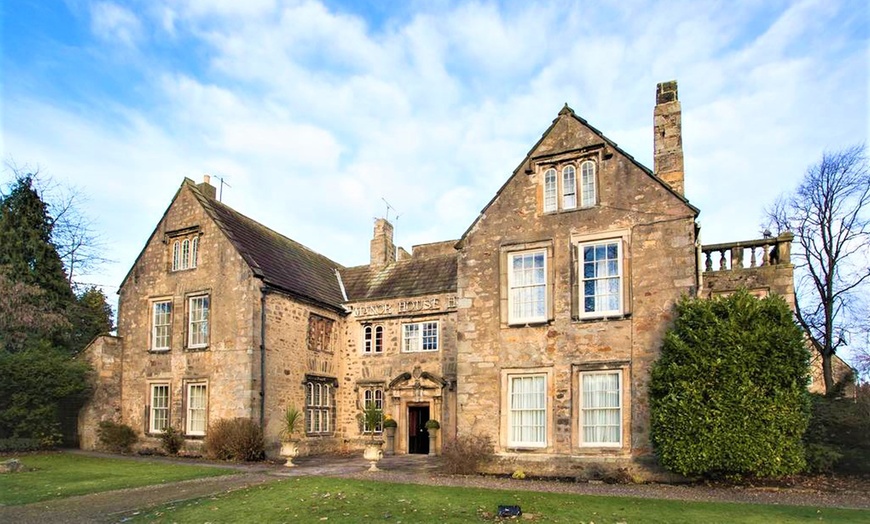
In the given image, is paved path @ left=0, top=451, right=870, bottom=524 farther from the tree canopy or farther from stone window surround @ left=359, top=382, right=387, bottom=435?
the tree canopy

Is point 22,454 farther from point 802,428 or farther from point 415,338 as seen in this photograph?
point 802,428

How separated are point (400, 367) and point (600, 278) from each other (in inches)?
460

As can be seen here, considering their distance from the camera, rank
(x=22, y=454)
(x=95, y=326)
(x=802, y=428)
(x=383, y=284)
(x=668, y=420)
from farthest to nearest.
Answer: (x=95, y=326) → (x=383, y=284) → (x=22, y=454) → (x=668, y=420) → (x=802, y=428)

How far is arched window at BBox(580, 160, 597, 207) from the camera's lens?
1861 cm

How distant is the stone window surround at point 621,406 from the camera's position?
55.8 feet

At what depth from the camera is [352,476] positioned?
Result: 17.8 m

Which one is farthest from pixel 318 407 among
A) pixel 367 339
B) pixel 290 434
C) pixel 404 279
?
pixel 404 279

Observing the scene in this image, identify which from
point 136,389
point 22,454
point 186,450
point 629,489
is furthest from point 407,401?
point 22,454

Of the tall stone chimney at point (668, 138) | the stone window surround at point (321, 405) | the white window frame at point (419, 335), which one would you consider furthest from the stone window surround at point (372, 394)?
the tall stone chimney at point (668, 138)

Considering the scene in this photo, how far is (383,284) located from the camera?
1164 inches

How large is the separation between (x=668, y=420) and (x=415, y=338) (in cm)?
1326

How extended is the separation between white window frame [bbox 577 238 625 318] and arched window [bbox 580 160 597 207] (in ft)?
4.09

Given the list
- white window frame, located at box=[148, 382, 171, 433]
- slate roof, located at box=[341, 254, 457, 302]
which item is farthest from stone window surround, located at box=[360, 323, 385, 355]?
white window frame, located at box=[148, 382, 171, 433]

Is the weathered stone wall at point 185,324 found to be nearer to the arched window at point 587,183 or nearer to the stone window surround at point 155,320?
the stone window surround at point 155,320
